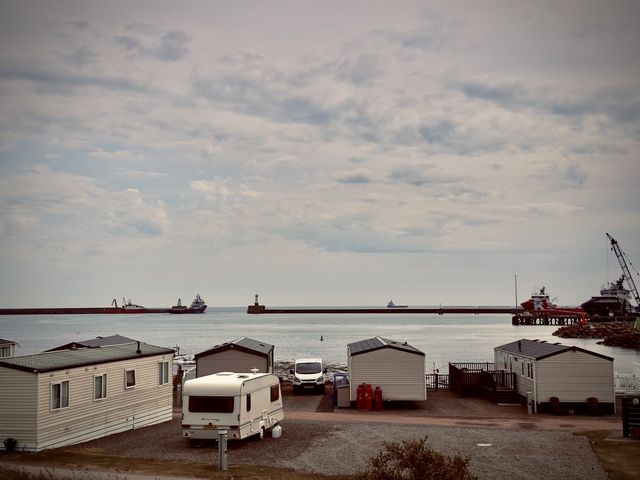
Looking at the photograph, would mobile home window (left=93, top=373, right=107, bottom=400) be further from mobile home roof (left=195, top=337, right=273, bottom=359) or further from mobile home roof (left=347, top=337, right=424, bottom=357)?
mobile home roof (left=347, top=337, right=424, bottom=357)

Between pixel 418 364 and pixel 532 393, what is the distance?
594 cm

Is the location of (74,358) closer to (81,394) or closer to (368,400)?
(81,394)

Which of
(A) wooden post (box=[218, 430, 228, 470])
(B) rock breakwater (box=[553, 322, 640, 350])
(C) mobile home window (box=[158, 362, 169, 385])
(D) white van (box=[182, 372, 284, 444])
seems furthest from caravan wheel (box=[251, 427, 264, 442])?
(B) rock breakwater (box=[553, 322, 640, 350])

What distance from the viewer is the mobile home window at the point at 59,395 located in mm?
22820

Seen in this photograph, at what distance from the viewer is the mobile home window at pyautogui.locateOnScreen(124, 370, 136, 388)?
2717 centimetres

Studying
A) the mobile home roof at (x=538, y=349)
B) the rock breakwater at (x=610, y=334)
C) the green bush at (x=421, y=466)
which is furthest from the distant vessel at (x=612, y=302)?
the green bush at (x=421, y=466)

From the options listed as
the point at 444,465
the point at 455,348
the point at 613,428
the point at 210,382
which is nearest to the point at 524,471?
the point at 444,465

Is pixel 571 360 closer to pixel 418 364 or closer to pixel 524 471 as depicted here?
pixel 418 364

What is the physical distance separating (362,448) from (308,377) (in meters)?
14.7

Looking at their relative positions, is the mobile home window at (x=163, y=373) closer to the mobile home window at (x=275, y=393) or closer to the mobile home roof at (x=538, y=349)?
the mobile home window at (x=275, y=393)

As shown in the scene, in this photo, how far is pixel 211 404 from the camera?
2309 cm

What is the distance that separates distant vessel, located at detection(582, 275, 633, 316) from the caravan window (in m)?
175

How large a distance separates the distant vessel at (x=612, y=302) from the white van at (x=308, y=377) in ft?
523

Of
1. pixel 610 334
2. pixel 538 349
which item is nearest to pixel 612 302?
pixel 610 334
